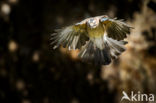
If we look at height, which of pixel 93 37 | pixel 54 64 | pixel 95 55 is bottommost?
pixel 54 64

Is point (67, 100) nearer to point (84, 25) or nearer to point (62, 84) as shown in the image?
point (62, 84)

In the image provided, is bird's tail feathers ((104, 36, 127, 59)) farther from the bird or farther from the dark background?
the dark background

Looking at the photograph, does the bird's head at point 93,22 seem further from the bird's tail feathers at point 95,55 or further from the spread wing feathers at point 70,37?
the bird's tail feathers at point 95,55

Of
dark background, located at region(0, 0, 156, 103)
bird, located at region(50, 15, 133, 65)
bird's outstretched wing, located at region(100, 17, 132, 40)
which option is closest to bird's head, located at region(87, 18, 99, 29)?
bird, located at region(50, 15, 133, 65)

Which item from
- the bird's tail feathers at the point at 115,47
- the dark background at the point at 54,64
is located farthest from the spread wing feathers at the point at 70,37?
the dark background at the point at 54,64

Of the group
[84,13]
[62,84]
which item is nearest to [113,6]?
Answer: [84,13]

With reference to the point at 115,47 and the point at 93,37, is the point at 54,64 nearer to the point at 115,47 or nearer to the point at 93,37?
the point at 115,47

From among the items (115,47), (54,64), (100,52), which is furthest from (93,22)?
(54,64)
